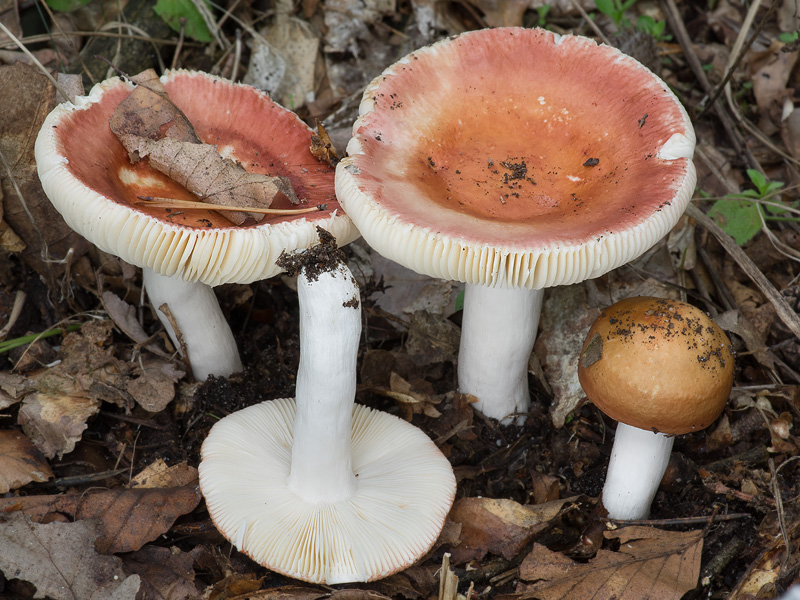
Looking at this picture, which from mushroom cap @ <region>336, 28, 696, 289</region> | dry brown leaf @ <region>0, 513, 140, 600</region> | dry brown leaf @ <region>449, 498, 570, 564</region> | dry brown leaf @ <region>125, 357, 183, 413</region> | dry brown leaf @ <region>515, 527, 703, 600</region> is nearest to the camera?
mushroom cap @ <region>336, 28, 696, 289</region>

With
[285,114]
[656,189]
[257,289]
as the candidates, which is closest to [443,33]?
[285,114]

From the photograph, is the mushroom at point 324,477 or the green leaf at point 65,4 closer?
the mushroom at point 324,477

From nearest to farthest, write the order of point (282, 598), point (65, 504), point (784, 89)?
point (282, 598) < point (65, 504) < point (784, 89)

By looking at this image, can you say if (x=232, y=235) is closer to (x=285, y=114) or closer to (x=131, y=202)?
(x=131, y=202)

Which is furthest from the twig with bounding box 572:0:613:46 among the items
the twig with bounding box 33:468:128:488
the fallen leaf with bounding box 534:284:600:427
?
the twig with bounding box 33:468:128:488

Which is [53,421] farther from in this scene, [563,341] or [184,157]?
[563,341]

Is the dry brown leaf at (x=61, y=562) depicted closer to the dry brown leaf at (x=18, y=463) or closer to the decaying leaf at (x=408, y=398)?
the dry brown leaf at (x=18, y=463)

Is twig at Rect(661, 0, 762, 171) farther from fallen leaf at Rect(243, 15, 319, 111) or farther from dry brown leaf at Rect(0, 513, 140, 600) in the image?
dry brown leaf at Rect(0, 513, 140, 600)

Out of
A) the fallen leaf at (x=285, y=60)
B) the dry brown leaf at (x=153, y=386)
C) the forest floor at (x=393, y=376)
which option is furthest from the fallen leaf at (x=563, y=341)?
the fallen leaf at (x=285, y=60)
